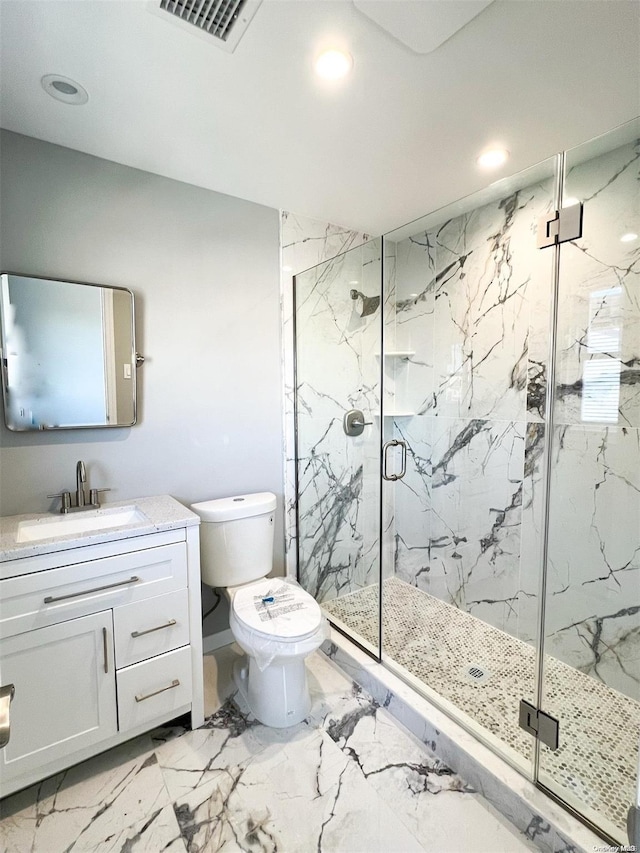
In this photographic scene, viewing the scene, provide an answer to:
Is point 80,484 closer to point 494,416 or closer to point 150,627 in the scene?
point 150,627

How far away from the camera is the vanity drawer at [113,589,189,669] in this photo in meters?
1.52

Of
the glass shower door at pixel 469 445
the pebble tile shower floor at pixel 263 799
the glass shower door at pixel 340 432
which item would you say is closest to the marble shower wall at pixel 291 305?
the glass shower door at pixel 340 432

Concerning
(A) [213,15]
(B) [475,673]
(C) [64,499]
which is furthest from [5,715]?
(B) [475,673]

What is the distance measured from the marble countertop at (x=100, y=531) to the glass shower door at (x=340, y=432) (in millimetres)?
902

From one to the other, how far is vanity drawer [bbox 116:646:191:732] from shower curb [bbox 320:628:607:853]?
0.81 m

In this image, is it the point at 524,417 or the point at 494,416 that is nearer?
the point at 524,417

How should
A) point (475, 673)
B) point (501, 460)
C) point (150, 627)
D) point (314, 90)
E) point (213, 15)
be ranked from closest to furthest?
point (213, 15) < point (314, 90) < point (150, 627) < point (475, 673) < point (501, 460)

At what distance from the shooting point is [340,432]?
2484mm

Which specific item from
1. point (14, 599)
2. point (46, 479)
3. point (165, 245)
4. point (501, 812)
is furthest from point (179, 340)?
point (501, 812)

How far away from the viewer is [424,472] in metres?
2.70

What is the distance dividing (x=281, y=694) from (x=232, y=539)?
689 millimetres

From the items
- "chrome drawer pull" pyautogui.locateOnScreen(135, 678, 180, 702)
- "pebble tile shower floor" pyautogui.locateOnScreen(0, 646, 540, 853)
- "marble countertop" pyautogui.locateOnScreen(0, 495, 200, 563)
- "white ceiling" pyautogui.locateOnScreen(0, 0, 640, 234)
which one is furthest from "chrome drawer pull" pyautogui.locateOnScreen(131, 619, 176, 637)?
"white ceiling" pyautogui.locateOnScreen(0, 0, 640, 234)

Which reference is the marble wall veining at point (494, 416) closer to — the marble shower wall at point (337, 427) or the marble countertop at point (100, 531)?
the marble shower wall at point (337, 427)

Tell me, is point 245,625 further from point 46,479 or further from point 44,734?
point 46,479
